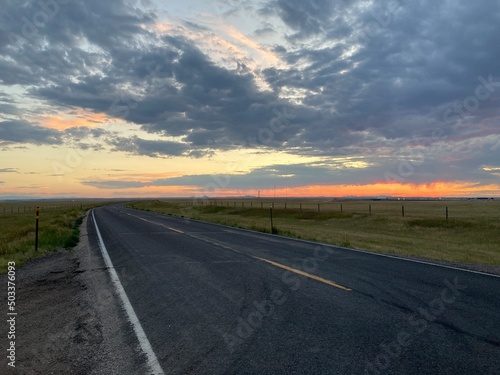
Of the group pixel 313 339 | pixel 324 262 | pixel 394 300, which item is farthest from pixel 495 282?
pixel 313 339

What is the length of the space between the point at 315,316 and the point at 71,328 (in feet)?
12.2

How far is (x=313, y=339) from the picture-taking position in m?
4.91

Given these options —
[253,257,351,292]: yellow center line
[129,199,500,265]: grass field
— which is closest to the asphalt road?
[253,257,351,292]: yellow center line

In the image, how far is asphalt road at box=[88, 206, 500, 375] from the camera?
170 inches

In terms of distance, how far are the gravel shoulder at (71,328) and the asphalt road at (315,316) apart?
1.28ft

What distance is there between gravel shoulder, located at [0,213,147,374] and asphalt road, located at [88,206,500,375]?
39 centimetres

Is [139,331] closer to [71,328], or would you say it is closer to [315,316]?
[71,328]

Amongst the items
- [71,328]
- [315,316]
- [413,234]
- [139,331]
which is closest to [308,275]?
[315,316]

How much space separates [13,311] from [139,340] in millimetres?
3361

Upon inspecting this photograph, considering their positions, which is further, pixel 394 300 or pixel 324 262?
pixel 324 262

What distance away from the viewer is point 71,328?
5.72m

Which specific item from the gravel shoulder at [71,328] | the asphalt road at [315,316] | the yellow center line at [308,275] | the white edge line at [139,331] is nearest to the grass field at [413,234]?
the yellow center line at [308,275]

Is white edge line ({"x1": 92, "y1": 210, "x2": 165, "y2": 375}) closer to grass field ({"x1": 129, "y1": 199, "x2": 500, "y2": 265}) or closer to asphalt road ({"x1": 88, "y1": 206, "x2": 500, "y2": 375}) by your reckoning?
asphalt road ({"x1": 88, "y1": 206, "x2": 500, "y2": 375})

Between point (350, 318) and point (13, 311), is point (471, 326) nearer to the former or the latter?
point (350, 318)
